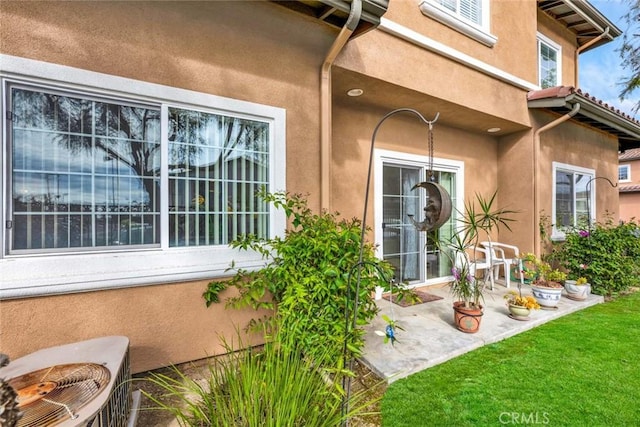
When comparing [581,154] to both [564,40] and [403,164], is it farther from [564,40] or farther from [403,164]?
[403,164]

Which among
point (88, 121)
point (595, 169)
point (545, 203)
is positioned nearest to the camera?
point (88, 121)

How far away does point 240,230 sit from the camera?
331 centimetres

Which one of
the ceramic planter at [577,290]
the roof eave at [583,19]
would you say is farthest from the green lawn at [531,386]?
the roof eave at [583,19]

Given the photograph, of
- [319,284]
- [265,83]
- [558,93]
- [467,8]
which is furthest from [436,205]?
[558,93]

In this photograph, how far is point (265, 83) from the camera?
10.9 ft

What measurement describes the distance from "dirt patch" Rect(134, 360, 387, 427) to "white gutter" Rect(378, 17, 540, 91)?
14.4ft

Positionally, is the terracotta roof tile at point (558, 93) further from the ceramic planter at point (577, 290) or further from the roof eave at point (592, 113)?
the ceramic planter at point (577, 290)

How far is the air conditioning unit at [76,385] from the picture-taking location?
1430mm

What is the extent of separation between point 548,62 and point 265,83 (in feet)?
24.6

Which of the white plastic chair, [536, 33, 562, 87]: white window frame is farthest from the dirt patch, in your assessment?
[536, 33, 562, 87]: white window frame

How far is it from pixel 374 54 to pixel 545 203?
5.27 metres

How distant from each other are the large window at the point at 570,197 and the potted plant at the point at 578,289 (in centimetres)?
162

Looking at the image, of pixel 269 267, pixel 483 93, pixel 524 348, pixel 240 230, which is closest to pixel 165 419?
pixel 269 267

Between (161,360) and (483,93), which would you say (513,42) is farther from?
(161,360)
